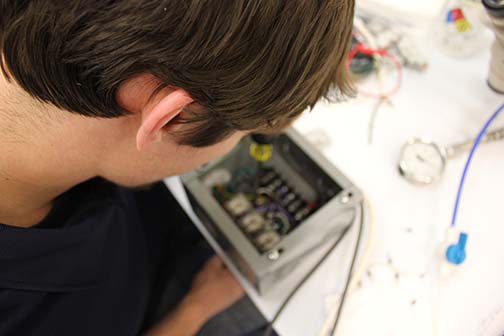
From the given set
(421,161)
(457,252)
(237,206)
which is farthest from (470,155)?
(237,206)

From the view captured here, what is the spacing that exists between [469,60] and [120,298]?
0.88 metres

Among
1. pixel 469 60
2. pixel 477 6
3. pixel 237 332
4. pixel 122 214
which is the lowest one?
pixel 237 332

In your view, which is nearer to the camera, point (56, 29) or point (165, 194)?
point (56, 29)

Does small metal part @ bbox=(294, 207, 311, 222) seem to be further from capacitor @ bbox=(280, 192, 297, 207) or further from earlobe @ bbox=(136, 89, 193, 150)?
earlobe @ bbox=(136, 89, 193, 150)

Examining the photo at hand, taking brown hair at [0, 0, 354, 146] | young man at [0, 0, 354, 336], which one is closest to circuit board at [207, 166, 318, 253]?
young man at [0, 0, 354, 336]

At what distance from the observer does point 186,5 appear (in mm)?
307

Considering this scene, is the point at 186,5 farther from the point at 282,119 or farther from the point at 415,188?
the point at 415,188

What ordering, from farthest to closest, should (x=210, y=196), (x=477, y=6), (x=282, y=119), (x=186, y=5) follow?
1. (x=477, y=6)
2. (x=210, y=196)
3. (x=282, y=119)
4. (x=186, y=5)

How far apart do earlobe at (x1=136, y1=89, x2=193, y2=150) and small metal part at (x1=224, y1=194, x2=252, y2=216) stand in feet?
0.98

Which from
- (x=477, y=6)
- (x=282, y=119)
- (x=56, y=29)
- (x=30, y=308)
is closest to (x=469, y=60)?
(x=477, y=6)

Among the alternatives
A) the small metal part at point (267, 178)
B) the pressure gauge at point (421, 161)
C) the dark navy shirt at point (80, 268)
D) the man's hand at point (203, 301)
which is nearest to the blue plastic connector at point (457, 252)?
the pressure gauge at point (421, 161)

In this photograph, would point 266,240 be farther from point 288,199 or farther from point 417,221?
point 417,221

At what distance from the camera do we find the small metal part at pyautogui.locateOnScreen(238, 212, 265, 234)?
67 centimetres

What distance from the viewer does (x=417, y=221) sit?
0.70 metres
